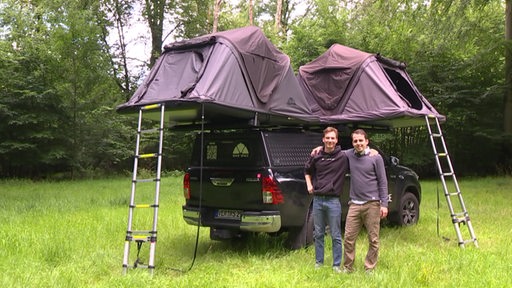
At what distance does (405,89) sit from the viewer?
923cm

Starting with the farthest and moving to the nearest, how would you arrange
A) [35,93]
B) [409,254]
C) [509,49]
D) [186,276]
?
[35,93], [509,49], [409,254], [186,276]

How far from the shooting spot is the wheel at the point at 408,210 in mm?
9328

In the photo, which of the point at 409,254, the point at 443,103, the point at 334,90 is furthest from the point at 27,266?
the point at 443,103

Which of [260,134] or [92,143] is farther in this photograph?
[92,143]

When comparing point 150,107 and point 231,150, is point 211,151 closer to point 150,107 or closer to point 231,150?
point 231,150

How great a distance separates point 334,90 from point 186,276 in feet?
14.9

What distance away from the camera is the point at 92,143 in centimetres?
2292

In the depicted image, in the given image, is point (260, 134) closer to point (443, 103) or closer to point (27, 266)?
point (27, 266)

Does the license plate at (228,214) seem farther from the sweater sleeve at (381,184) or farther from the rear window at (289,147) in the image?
the sweater sleeve at (381,184)

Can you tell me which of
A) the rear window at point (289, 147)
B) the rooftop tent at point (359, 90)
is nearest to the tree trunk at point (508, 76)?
the rooftop tent at point (359, 90)

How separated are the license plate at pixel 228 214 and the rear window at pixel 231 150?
2.35 ft

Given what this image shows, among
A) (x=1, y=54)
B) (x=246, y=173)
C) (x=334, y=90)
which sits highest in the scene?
(x=1, y=54)

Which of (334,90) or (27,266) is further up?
(334,90)

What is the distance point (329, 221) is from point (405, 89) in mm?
4289
